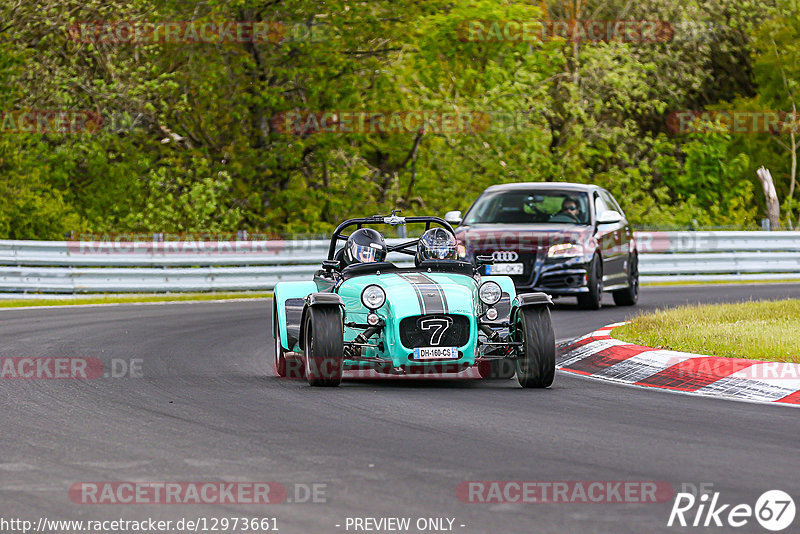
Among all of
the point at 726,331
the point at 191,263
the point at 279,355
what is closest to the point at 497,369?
the point at 279,355

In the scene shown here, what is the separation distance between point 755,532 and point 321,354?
514 centimetres

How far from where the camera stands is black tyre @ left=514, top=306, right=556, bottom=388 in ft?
34.1

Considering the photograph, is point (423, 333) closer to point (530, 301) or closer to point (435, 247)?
point (530, 301)

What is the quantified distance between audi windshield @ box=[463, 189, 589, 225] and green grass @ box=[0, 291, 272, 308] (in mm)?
4550

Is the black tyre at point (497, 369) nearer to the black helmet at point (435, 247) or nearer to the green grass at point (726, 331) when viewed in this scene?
the black helmet at point (435, 247)

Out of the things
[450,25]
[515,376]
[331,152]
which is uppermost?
[450,25]

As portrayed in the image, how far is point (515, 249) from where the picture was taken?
726 inches

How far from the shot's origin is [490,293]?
1086 centimetres

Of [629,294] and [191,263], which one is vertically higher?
[191,263]

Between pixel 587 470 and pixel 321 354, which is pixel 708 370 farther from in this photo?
pixel 587 470

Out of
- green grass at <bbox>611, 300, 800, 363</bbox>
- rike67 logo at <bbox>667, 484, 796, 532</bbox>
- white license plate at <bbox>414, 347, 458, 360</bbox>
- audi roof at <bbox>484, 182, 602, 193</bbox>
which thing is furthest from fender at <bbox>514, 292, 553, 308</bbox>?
audi roof at <bbox>484, 182, 602, 193</bbox>

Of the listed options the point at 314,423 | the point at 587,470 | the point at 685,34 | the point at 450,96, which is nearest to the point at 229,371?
the point at 314,423

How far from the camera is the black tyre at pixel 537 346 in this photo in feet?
34.1

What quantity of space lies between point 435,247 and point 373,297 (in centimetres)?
124
